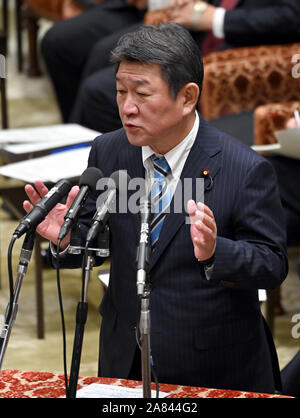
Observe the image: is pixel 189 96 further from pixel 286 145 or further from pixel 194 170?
pixel 286 145

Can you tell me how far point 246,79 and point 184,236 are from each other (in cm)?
248

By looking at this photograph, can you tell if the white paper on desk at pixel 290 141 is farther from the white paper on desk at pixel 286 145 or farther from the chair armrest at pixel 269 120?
the chair armrest at pixel 269 120

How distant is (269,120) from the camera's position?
408 centimetres

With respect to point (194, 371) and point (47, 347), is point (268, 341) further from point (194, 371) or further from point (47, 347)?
point (47, 347)

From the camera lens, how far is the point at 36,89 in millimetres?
7008

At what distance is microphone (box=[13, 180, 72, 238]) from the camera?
1748 mm

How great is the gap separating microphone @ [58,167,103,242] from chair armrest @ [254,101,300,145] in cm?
232

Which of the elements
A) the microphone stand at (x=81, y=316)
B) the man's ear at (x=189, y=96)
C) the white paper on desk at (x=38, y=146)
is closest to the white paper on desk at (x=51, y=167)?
the white paper on desk at (x=38, y=146)

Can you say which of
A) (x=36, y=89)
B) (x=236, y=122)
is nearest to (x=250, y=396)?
(x=236, y=122)

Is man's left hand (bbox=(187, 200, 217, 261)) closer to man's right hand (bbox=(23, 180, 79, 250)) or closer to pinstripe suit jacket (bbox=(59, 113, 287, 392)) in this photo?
pinstripe suit jacket (bbox=(59, 113, 287, 392))

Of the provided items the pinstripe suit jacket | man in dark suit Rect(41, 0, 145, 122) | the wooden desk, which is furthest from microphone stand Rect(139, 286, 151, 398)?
man in dark suit Rect(41, 0, 145, 122)

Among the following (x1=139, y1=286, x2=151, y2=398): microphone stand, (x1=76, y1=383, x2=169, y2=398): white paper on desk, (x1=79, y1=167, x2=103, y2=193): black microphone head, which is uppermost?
(x1=79, y1=167, x2=103, y2=193): black microphone head

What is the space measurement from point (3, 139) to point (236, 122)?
1.13 meters

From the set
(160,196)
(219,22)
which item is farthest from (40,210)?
(219,22)
